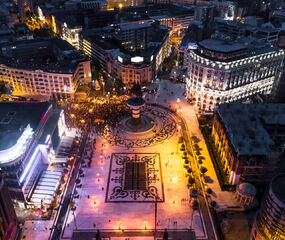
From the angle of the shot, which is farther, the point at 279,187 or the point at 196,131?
the point at 196,131

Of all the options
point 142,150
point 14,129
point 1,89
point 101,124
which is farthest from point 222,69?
point 1,89

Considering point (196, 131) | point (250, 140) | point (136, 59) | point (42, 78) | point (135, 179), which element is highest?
point (136, 59)

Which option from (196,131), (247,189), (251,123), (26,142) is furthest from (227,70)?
(26,142)

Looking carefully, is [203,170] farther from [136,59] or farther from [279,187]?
[136,59]

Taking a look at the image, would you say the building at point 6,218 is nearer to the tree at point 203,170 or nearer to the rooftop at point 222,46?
the tree at point 203,170

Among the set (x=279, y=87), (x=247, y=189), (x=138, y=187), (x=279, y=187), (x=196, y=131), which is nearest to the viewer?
(x=279, y=187)

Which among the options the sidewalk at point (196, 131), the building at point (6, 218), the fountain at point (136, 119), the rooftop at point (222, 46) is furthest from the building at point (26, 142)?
the rooftop at point (222, 46)

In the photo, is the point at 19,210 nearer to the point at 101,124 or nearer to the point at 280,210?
the point at 101,124

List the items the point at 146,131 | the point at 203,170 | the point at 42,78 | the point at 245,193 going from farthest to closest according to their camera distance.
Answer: the point at 42,78
the point at 146,131
the point at 203,170
the point at 245,193

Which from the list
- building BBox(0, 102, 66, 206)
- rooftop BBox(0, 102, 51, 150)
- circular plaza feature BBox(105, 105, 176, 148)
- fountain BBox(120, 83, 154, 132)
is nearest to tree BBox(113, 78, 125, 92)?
circular plaza feature BBox(105, 105, 176, 148)
